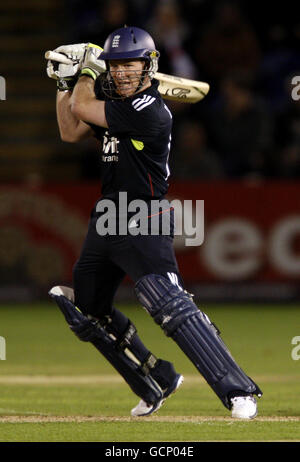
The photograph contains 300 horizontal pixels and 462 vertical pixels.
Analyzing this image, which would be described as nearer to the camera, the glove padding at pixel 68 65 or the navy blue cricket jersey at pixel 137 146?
the navy blue cricket jersey at pixel 137 146

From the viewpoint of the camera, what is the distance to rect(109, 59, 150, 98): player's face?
6.19 metres

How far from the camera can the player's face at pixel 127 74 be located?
20.3ft

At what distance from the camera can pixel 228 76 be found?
14.3 m

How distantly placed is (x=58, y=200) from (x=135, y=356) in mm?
6873

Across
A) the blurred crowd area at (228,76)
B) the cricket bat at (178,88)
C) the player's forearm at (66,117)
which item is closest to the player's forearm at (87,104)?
the player's forearm at (66,117)

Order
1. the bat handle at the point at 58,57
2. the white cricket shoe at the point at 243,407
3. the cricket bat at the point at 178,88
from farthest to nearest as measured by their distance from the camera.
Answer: the cricket bat at the point at 178,88
the bat handle at the point at 58,57
the white cricket shoe at the point at 243,407

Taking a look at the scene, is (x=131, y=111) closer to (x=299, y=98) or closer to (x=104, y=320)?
(x=104, y=320)

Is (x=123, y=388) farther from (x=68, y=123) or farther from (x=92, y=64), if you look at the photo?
(x=92, y=64)

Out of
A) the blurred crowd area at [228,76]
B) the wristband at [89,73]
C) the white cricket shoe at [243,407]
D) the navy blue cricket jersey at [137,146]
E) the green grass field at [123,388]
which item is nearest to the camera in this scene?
the green grass field at [123,388]

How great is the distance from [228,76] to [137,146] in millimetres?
8306

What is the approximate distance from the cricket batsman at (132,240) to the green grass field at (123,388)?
289mm

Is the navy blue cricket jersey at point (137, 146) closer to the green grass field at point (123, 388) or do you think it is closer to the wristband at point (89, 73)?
the wristband at point (89, 73)

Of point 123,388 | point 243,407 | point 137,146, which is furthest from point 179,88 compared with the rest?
point 123,388
